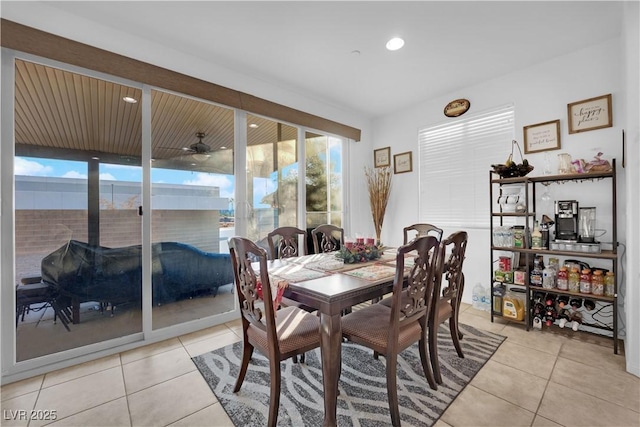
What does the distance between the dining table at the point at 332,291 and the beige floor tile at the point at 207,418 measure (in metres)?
0.57

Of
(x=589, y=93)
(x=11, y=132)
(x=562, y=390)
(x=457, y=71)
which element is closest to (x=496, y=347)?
(x=562, y=390)

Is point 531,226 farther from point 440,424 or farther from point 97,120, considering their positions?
point 97,120

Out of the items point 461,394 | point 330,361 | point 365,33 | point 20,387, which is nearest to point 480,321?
point 461,394

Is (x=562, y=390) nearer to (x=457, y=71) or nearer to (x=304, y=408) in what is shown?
(x=304, y=408)

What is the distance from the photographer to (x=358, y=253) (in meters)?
2.17

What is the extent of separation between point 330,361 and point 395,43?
8.21ft

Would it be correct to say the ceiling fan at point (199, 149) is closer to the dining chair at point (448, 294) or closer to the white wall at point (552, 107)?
the dining chair at point (448, 294)

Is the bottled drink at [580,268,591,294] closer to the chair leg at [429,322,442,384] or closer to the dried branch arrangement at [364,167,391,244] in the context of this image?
the chair leg at [429,322,442,384]

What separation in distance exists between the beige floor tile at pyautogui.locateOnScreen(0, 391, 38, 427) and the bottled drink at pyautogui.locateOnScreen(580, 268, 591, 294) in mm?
3919

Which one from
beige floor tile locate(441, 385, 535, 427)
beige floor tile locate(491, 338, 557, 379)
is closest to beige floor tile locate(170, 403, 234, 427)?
beige floor tile locate(441, 385, 535, 427)

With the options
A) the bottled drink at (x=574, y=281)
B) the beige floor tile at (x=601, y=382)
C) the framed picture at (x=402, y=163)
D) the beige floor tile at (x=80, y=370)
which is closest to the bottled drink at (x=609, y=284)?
the bottled drink at (x=574, y=281)

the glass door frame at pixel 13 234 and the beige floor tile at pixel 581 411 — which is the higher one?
the glass door frame at pixel 13 234

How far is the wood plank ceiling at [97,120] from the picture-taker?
6.43ft

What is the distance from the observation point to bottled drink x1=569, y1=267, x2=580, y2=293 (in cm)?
237
